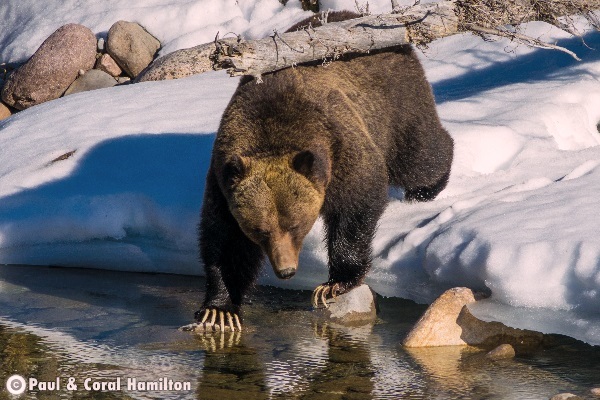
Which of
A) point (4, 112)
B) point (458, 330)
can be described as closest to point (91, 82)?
point (4, 112)

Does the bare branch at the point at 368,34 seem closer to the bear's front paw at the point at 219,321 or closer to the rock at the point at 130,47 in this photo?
the bear's front paw at the point at 219,321

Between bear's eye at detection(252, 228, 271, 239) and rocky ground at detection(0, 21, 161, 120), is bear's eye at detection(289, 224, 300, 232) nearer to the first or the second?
bear's eye at detection(252, 228, 271, 239)

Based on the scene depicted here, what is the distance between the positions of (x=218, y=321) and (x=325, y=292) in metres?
0.67

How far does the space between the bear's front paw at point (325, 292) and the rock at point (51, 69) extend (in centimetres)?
781

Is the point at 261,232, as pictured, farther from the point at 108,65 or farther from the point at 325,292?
the point at 108,65

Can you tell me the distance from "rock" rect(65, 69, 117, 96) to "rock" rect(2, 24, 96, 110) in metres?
0.10

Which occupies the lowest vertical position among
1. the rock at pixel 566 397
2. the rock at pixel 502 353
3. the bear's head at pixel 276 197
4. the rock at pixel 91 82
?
the rock at pixel 91 82

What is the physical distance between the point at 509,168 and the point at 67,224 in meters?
3.41

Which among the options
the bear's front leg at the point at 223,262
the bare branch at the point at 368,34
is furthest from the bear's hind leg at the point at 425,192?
the bear's front leg at the point at 223,262

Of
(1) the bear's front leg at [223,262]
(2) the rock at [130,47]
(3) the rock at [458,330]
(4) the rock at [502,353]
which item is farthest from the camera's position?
(2) the rock at [130,47]

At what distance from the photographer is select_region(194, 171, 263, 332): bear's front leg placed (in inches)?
214

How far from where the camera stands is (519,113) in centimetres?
855

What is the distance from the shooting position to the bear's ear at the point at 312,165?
499cm

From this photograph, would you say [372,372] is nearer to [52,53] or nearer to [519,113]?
[519,113]
